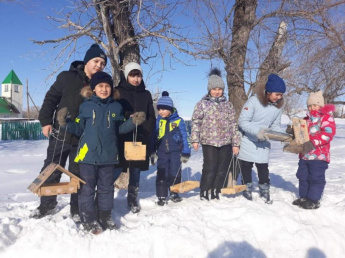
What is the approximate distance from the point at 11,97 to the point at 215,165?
223ft

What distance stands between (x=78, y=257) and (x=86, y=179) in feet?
2.54

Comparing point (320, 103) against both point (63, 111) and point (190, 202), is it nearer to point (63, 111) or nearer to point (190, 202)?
Result: point (190, 202)

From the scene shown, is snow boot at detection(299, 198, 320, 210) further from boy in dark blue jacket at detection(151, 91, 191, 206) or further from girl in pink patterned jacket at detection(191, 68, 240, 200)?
boy in dark blue jacket at detection(151, 91, 191, 206)

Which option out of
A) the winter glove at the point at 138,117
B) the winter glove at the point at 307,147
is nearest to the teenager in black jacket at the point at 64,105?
the winter glove at the point at 138,117

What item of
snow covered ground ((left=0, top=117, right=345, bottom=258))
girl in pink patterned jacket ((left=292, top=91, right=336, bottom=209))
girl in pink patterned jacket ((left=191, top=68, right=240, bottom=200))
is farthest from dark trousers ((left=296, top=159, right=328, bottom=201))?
girl in pink patterned jacket ((left=191, top=68, right=240, bottom=200))

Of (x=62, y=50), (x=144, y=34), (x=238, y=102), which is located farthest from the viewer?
(x=238, y=102)

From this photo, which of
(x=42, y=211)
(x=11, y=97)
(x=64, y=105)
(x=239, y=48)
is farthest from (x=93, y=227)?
(x=11, y=97)

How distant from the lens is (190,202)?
13.5 ft

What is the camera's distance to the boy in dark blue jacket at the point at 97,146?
300cm

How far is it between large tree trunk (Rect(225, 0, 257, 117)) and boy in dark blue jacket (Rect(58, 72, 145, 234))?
364 centimetres

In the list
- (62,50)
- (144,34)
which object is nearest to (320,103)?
(144,34)

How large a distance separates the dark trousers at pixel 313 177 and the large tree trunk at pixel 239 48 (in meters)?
2.54

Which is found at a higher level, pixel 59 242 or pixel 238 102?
pixel 238 102

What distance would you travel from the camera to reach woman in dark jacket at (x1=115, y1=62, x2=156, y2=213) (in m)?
3.66
